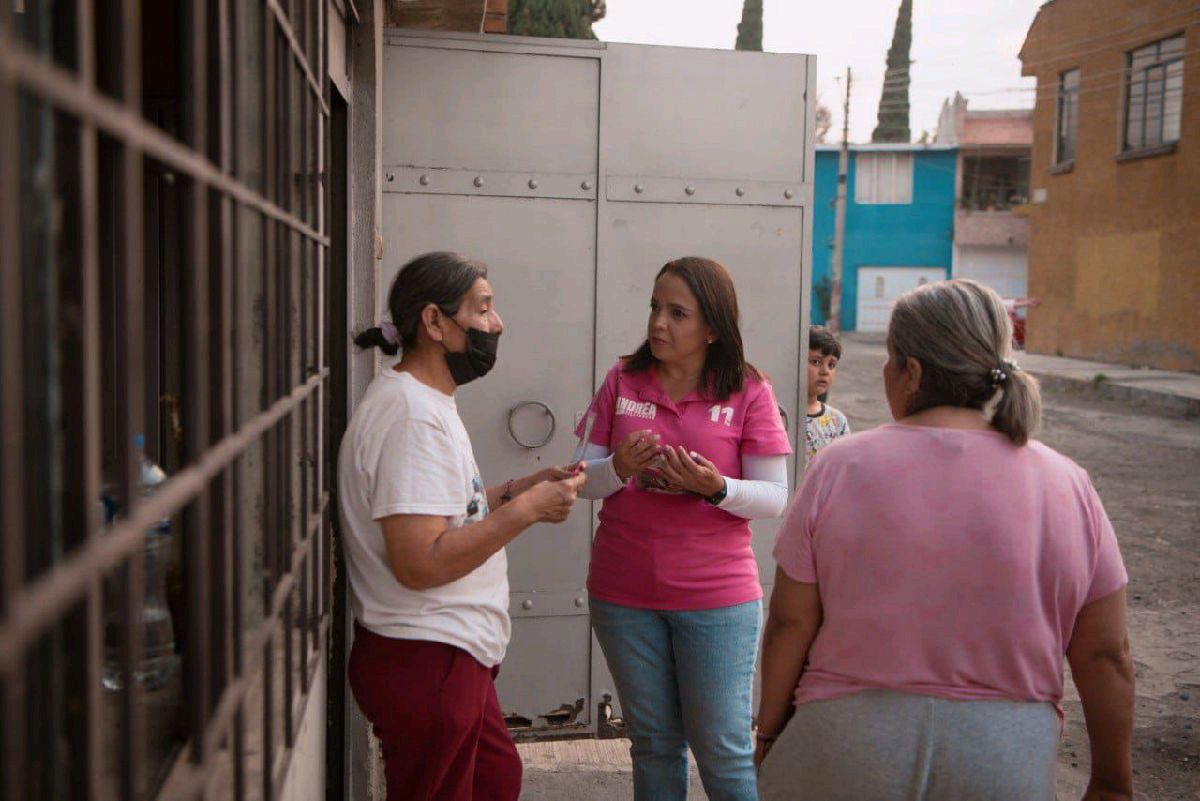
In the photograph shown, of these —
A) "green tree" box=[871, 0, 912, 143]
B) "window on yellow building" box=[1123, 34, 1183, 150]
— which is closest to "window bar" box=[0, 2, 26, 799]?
"window on yellow building" box=[1123, 34, 1183, 150]

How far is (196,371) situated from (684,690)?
203 cm

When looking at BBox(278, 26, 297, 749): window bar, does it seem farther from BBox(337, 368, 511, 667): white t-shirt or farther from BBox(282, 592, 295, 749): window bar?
BBox(337, 368, 511, 667): white t-shirt

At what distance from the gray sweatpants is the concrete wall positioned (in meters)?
17.8

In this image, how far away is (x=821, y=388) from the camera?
4473 mm

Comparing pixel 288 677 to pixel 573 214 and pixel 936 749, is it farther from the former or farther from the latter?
pixel 573 214

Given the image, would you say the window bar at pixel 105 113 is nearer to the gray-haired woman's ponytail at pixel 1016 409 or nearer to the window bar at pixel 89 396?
→ the window bar at pixel 89 396

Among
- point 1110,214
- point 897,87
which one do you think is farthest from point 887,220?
point 1110,214

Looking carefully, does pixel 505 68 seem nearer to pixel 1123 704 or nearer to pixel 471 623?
pixel 471 623

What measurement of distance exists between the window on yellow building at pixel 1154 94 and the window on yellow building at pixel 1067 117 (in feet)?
5.26

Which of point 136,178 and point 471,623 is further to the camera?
point 471,623

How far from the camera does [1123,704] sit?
6.78ft

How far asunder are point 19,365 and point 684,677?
242 cm

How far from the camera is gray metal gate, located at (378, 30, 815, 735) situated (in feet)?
13.5

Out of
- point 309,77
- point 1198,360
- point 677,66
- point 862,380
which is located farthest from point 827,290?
point 309,77
